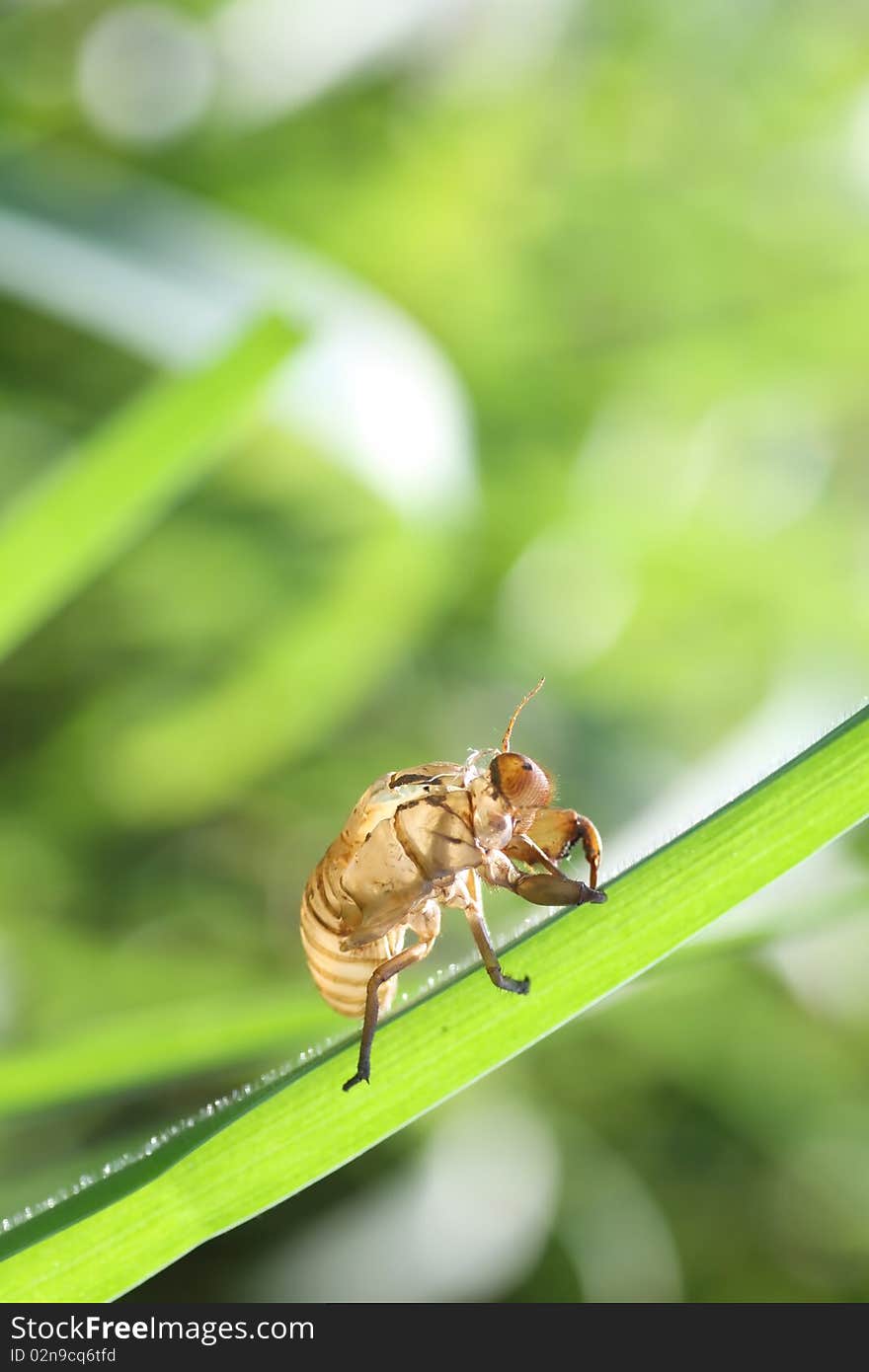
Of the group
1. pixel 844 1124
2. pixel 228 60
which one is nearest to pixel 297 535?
pixel 228 60

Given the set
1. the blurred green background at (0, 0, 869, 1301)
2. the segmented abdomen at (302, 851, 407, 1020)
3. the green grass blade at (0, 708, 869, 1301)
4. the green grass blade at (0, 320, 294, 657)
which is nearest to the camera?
the green grass blade at (0, 708, 869, 1301)

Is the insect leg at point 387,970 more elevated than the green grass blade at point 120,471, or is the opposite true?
the green grass blade at point 120,471

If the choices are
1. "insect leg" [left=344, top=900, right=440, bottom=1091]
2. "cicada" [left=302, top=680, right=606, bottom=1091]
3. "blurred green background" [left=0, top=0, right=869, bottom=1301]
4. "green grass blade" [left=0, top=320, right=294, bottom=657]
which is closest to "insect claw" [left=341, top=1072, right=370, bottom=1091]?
"insect leg" [left=344, top=900, right=440, bottom=1091]

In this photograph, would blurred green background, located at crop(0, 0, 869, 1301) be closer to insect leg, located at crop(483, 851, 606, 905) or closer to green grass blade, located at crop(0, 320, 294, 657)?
green grass blade, located at crop(0, 320, 294, 657)

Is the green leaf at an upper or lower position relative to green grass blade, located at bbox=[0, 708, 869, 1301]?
upper

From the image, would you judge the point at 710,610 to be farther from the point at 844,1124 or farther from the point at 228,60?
the point at 228,60

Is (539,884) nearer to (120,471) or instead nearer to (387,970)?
(387,970)

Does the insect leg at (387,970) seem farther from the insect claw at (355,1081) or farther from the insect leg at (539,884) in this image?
the insect leg at (539,884)

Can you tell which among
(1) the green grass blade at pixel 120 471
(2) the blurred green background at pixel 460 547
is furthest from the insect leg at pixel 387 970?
(2) the blurred green background at pixel 460 547
